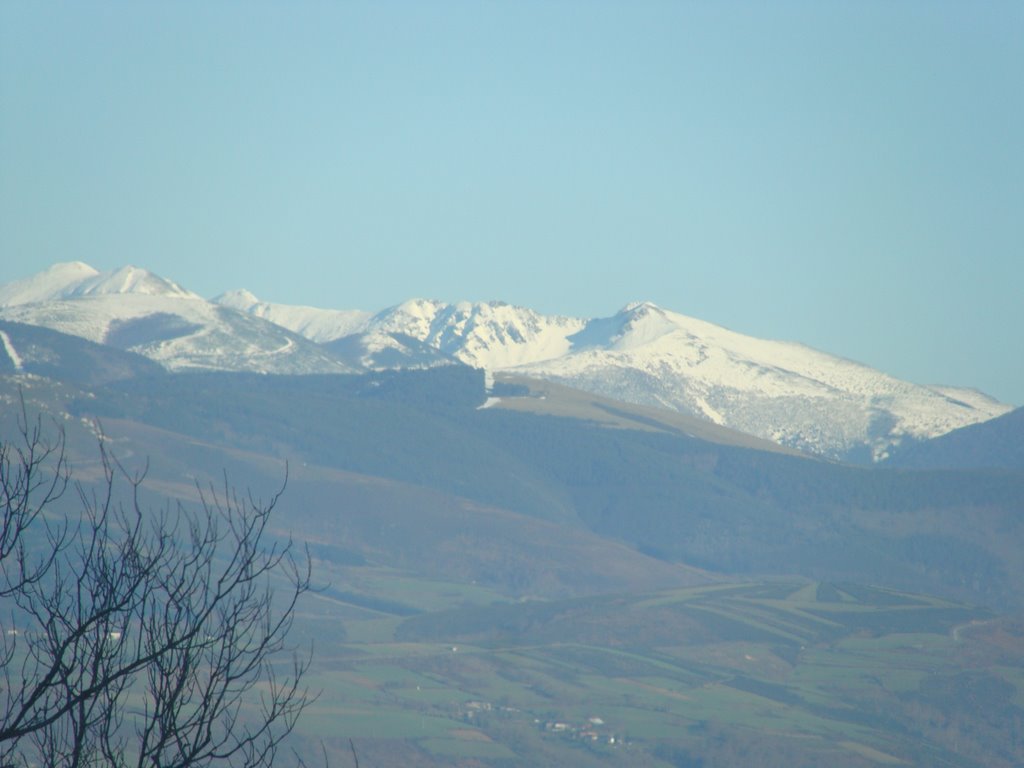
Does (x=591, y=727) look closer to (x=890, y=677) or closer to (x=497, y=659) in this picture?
(x=497, y=659)

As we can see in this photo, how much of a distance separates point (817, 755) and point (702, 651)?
51.3 metres

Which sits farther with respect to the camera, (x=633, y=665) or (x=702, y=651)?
(x=702, y=651)

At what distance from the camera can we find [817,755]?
434 ft

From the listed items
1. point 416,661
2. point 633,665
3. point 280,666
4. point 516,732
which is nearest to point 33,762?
point 516,732

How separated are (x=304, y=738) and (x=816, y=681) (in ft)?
233

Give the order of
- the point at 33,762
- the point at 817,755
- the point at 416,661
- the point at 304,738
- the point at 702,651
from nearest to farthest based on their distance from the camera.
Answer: the point at 33,762 → the point at 304,738 → the point at 817,755 → the point at 416,661 → the point at 702,651

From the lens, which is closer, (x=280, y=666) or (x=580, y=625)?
(x=280, y=666)

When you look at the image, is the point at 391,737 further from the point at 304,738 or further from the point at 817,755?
the point at 817,755

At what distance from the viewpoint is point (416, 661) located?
16425 cm

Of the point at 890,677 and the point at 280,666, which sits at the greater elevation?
the point at 890,677

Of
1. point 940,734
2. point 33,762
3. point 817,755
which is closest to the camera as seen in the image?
point 33,762

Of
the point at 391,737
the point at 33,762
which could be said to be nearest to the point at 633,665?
the point at 391,737

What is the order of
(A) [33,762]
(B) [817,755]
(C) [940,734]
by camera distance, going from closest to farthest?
(A) [33,762]
(B) [817,755]
(C) [940,734]

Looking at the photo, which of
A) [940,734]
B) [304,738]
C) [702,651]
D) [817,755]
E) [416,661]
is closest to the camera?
[304,738]
